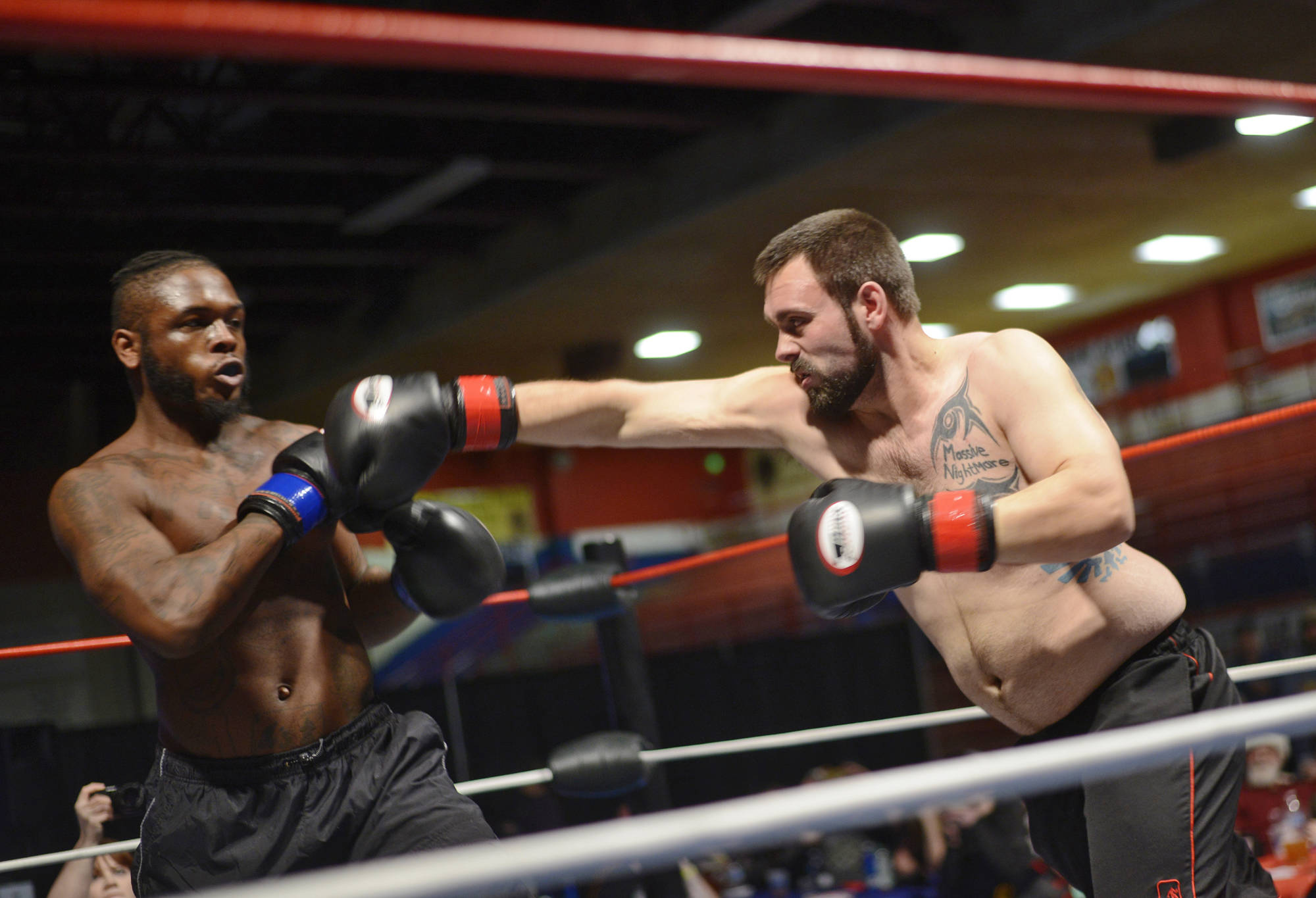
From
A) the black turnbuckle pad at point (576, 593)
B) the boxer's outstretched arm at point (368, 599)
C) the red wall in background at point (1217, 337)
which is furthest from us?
the red wall in background at point (1217, 337)

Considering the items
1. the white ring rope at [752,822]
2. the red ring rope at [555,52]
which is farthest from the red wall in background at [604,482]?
the white ring rope at [752,822]

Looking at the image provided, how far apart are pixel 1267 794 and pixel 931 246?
3817 mm

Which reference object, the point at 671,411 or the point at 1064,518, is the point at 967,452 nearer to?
the point at 1064,518

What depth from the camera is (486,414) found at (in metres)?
1.50

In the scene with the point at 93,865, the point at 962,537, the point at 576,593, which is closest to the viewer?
the point at 962,537

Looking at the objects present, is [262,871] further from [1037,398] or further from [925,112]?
[925,112]

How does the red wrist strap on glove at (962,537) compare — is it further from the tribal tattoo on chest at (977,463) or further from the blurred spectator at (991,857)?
the blurred spectator at (991,857)

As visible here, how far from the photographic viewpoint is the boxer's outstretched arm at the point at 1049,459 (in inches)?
49.4

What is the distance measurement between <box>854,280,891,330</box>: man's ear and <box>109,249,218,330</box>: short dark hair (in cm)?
87

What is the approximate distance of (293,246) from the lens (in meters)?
6.25

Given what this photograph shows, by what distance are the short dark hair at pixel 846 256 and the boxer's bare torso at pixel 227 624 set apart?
28.5 inches

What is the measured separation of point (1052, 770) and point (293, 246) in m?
6.12

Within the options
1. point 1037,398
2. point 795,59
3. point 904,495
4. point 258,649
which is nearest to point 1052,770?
point 795,59

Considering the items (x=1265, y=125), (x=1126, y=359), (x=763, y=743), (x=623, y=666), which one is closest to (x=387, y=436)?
(x=763, y=743)
